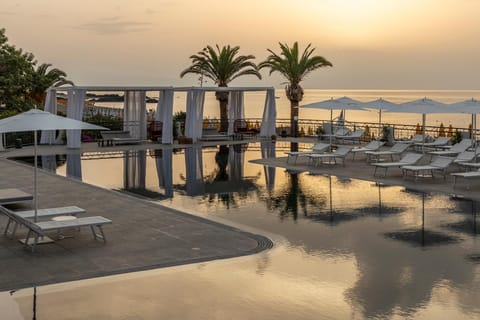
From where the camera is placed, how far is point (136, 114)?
96.8 feet

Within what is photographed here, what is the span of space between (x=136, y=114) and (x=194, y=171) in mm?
10138

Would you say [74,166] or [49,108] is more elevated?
[49,108]

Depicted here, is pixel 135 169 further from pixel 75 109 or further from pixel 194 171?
pixel 75 109

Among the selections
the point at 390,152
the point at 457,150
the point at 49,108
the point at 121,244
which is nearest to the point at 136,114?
the point at 49,108

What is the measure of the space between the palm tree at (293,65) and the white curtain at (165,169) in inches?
438

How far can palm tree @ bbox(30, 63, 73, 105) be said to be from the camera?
41.0 m

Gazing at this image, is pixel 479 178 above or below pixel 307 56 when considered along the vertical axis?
below

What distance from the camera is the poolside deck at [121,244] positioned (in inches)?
355

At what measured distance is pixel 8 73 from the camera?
120 ft

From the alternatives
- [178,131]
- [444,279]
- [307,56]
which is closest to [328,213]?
[444,279]

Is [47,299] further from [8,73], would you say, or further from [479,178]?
[8,73]

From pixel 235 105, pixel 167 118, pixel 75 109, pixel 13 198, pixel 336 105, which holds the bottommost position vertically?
pixel 13 198

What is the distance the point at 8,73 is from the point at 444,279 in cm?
3252

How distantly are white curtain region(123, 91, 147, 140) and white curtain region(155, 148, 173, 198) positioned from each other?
336cm
